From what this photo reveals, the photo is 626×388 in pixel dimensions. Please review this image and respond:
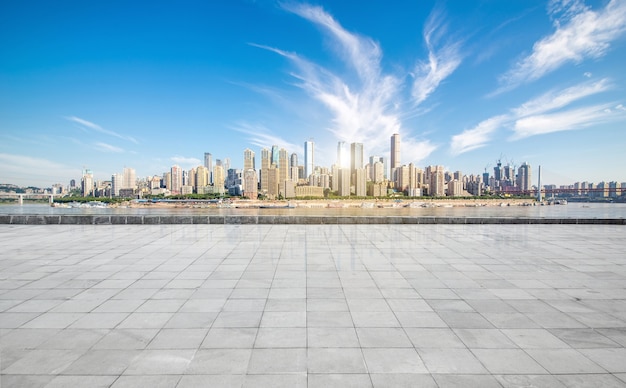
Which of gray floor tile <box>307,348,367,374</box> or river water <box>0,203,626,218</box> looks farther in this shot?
river water <box>0,203,626,218</box>

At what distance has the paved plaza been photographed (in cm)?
363

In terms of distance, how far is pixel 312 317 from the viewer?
5051 millimetres

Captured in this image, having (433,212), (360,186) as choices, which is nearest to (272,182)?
(360,186)

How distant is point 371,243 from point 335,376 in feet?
26.9

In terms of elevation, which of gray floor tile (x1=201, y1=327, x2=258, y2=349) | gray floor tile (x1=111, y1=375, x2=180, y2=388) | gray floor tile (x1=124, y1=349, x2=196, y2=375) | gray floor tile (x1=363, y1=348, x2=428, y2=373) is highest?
gray floor tile (x1=201, y1=327, x2=258, y2=349)

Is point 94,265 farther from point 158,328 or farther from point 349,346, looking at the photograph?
point 349,346

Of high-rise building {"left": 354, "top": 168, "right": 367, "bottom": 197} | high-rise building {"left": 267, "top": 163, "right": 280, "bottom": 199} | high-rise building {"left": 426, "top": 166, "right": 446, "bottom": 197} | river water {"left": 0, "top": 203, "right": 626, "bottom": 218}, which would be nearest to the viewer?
river water {"left": 0, "top": 203, "right": 626, "bottom": 218}

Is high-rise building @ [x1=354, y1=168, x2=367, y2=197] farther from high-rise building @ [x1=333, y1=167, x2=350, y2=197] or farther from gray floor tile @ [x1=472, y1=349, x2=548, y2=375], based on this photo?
gray floor tile @ [x1=472, y1=349, x2=548, y2=375]

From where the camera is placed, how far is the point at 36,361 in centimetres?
384

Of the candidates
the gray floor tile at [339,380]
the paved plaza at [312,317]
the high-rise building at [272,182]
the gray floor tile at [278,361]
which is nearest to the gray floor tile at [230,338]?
the paved plaza at [312,317]

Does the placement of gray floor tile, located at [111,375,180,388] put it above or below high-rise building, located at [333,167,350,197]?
below

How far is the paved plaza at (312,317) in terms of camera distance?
363 cm

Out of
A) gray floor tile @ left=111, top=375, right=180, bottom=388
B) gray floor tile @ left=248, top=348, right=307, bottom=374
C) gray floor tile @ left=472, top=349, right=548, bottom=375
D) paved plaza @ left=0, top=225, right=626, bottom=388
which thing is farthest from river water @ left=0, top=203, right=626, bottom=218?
gray floor tile @ left=111, top=375, right=180, bottom=388

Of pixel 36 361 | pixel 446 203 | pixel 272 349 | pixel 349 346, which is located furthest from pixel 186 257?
pixel 446 203
